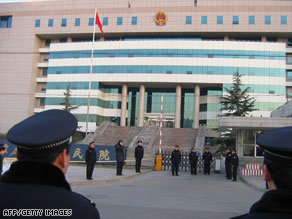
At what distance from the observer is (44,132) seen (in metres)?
1.69

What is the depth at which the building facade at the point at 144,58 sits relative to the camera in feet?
170

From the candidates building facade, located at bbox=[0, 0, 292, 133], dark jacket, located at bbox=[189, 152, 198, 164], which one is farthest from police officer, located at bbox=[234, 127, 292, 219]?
building facade, located at bbox=[0, 0, 292, 133]

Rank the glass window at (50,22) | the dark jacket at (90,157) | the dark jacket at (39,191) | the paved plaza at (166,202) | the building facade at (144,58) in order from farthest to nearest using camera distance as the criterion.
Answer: the glass window at (50,22)
the building facade at (144,58)
the dark jacket at (90,157)
the paved plaza at (166,202)
the dark jacket at (39,191)

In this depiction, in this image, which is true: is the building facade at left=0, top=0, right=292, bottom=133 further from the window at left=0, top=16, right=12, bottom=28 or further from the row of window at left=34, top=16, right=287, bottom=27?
the window at left=0, top=16, right=12, bottom=28

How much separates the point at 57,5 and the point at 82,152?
4560 centimetres

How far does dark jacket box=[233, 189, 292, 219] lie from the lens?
1.48 meters

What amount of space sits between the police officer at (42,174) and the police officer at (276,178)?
87cm

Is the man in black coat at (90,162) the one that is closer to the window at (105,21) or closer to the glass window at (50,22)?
the window at (105,21)

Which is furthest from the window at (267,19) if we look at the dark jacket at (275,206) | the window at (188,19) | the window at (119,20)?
the dark jacket at (275,206)

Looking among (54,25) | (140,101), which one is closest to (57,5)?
(54,25)

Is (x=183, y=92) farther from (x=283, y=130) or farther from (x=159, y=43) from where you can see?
(x=283, y=130)

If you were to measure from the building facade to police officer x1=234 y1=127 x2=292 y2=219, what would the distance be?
46.8 meters

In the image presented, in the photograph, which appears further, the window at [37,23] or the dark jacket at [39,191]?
the window at [37,23]

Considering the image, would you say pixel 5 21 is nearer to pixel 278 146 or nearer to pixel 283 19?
pixel 283 19
